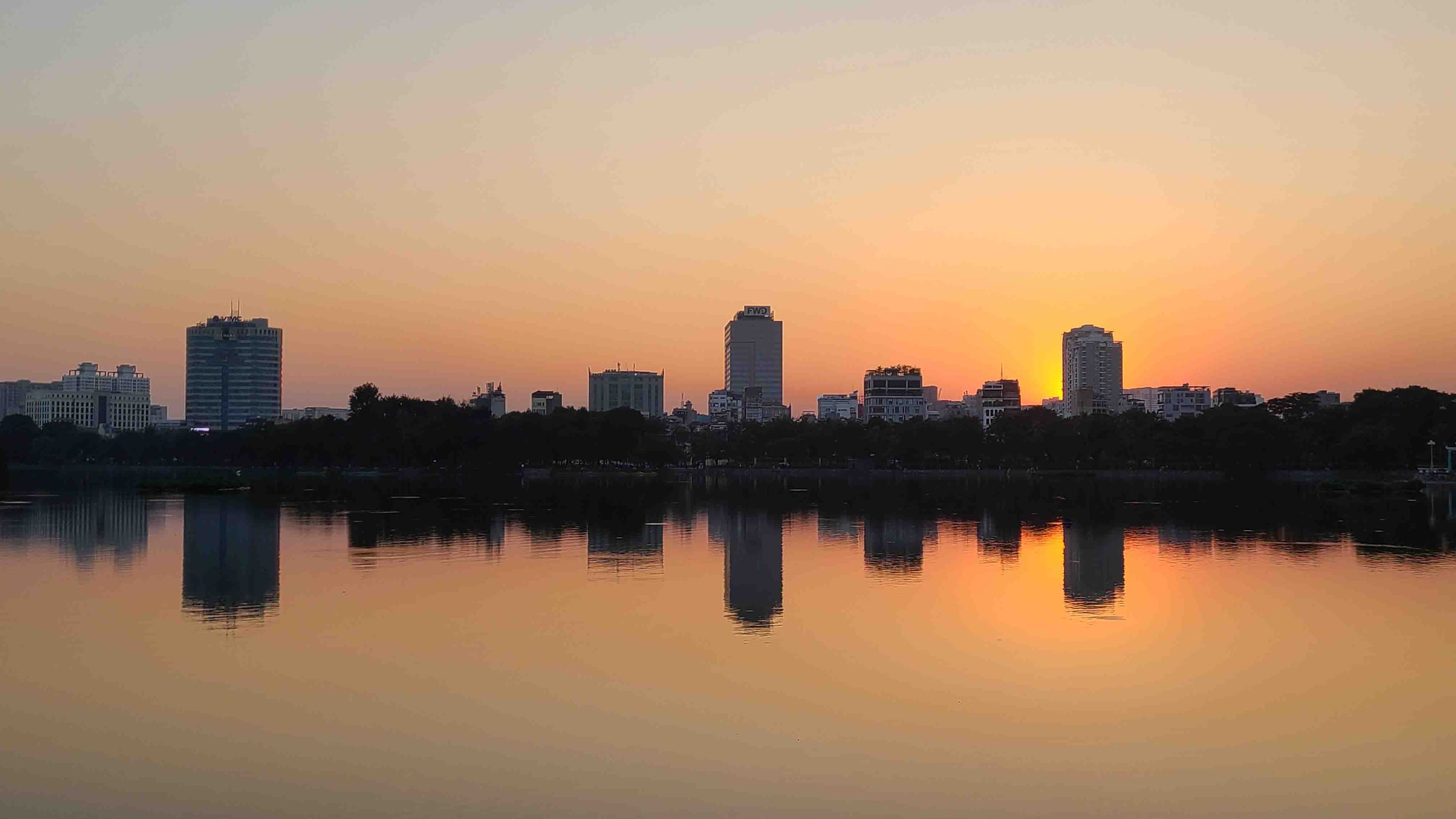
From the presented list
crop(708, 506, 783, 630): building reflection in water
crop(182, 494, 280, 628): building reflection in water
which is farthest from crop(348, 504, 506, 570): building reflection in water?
crop(708, 506, 783, 630): building reflection in water

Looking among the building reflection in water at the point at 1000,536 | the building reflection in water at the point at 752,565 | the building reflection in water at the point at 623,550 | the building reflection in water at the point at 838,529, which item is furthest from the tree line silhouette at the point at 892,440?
the building reflection in water at the point at 623,550

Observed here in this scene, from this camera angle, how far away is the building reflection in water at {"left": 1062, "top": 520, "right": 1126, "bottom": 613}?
24344 millimetres

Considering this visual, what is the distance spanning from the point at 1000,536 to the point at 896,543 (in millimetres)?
5404

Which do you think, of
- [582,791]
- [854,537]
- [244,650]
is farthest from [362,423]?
[582,791]

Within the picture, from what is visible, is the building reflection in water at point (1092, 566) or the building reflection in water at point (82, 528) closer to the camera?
the building reflection in water at point (1092, 566)

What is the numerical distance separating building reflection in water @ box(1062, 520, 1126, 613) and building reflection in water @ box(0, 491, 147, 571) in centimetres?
2134

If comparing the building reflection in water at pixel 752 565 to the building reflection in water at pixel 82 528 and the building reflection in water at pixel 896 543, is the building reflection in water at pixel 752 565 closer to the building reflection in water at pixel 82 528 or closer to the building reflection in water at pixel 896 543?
the building reflection in water at pixel 896 543

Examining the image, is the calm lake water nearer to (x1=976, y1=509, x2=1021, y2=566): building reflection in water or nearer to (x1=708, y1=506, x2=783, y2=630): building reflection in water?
(x1=708, y1=506, x2=783, y2=630): building reflection in water

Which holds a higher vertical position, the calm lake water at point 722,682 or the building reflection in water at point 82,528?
the building reflection in water at point 82,528

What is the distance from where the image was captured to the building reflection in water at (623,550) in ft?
94.3

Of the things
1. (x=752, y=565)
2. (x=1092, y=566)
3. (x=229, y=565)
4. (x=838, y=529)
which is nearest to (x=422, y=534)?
(x=229, y=565)

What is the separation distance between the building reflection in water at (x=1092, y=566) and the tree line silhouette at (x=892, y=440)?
69272mm

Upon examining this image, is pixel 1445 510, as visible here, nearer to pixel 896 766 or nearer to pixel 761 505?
pixel 761 505

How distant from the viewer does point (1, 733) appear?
43.8 ft
